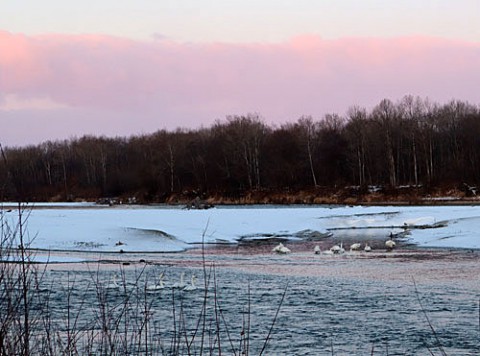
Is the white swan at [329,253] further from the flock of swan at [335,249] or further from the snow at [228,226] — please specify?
the snow at [228,226]

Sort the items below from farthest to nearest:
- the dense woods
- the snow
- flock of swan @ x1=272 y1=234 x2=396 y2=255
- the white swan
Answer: the dense woods
the snow
flock of swan @ x1=272 y1=234 x2=396 y2=255
the white swan

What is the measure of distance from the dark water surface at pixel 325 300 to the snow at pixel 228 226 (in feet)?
19.0

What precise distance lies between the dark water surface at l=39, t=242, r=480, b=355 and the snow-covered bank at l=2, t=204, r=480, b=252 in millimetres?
5929

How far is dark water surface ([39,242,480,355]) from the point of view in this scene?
1088 cm

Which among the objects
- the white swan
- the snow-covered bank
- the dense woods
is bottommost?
the white swan

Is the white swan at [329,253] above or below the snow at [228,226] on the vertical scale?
below

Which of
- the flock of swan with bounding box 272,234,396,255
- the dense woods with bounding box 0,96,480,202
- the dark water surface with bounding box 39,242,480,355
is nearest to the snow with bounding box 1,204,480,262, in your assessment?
the flock of swan with bounding box 272,234,396,255

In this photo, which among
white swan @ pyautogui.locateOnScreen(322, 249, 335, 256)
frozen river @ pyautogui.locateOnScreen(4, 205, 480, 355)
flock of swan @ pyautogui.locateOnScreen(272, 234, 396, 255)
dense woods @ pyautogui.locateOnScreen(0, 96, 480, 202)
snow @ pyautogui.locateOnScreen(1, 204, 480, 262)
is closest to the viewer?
frozen river @ pyautogui.locateOnScreen(4, 205, 480, 355)

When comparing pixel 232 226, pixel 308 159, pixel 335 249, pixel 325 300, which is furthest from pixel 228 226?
pixel 308 159

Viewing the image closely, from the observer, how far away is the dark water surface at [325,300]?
10.9 metres

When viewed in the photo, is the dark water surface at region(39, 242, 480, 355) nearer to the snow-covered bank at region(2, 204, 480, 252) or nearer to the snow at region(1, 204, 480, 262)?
the snow at region(1, 204, 480, 262)

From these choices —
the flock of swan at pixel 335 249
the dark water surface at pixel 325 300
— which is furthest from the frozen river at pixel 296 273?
the flock of swan at pixel 335 249

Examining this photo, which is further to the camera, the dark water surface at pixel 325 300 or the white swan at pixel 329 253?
the white swan at pixel 329 253

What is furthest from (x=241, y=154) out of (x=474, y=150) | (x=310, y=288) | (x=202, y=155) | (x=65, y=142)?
(x=310, y=288)
